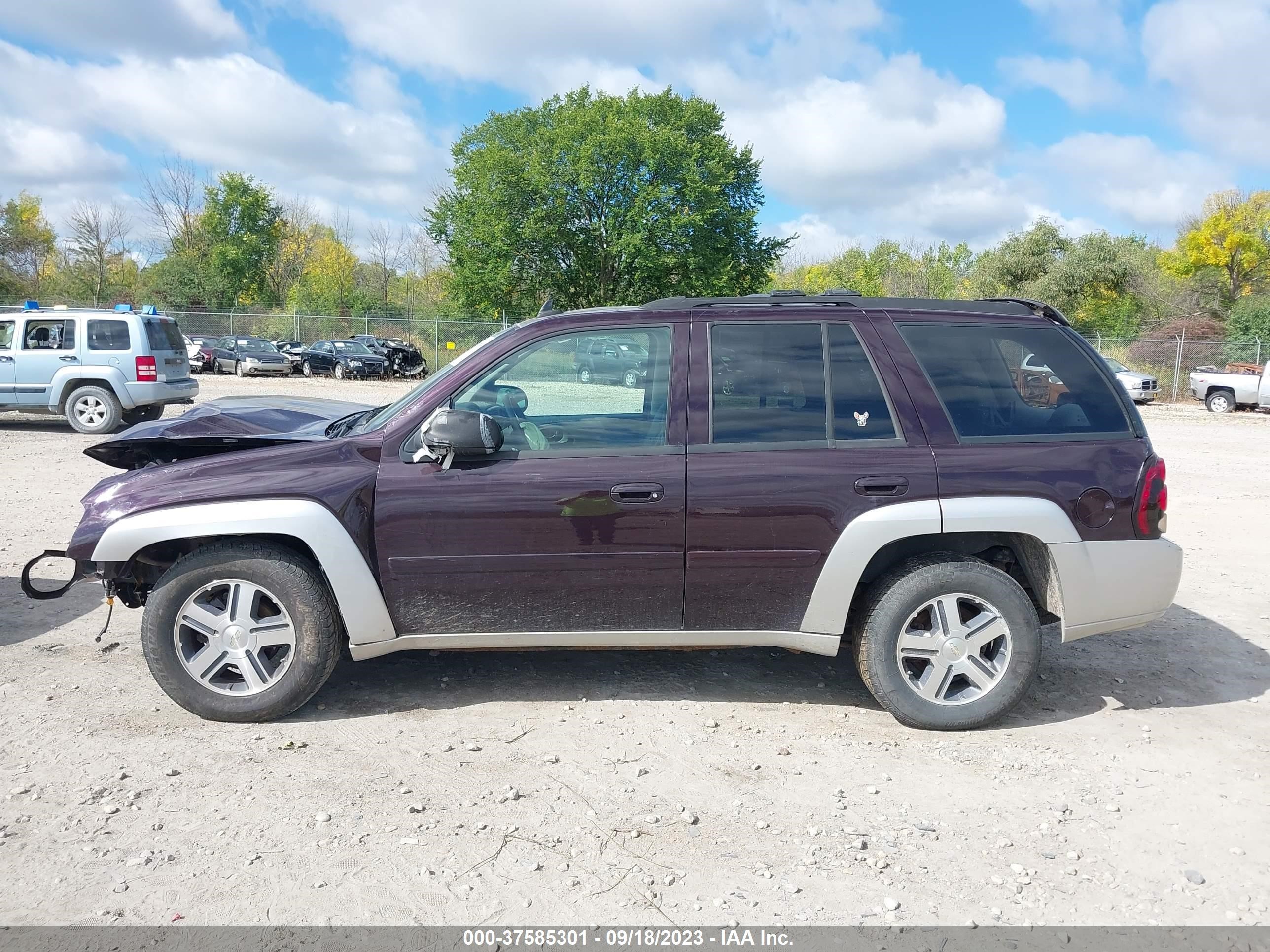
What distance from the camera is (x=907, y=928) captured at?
2775mm

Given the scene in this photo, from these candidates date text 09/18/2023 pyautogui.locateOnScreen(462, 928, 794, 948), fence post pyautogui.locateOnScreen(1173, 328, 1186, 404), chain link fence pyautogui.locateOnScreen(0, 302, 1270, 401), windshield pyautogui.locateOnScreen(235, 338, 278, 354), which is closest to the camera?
date text 09/18/2023 pyautogui.locateOnScreen(462, 928, 794, 948)

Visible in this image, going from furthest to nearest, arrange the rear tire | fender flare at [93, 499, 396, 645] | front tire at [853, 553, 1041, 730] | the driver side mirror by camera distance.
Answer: the rear tire < front tire at [853, 553, 1041, 730] < fender flare at [93, 499, 396, 645] < the driver side mirror

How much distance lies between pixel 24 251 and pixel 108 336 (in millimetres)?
49137

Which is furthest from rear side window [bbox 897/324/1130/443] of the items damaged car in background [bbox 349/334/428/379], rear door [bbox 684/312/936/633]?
damaged car in background [bbox 349/334/428/379]

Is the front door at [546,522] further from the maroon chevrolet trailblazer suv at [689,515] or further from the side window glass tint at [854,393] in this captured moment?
the side window glass tint at [854,393]

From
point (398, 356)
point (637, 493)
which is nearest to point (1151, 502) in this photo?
point (637, 493)

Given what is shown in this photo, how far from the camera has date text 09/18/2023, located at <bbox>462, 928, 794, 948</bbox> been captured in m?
2.68

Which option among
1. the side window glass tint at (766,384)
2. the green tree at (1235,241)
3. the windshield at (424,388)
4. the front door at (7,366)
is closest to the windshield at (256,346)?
the front door at (7,366)

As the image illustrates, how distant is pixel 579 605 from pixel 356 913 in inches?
62.5

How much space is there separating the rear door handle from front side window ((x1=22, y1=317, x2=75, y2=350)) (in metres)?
14.1

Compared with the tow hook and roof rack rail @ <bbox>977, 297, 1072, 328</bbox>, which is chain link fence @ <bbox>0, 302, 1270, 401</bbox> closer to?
the tow hook

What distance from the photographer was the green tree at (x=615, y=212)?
132 ft

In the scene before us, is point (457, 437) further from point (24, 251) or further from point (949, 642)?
point (24, 251)

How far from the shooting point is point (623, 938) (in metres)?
2.71
